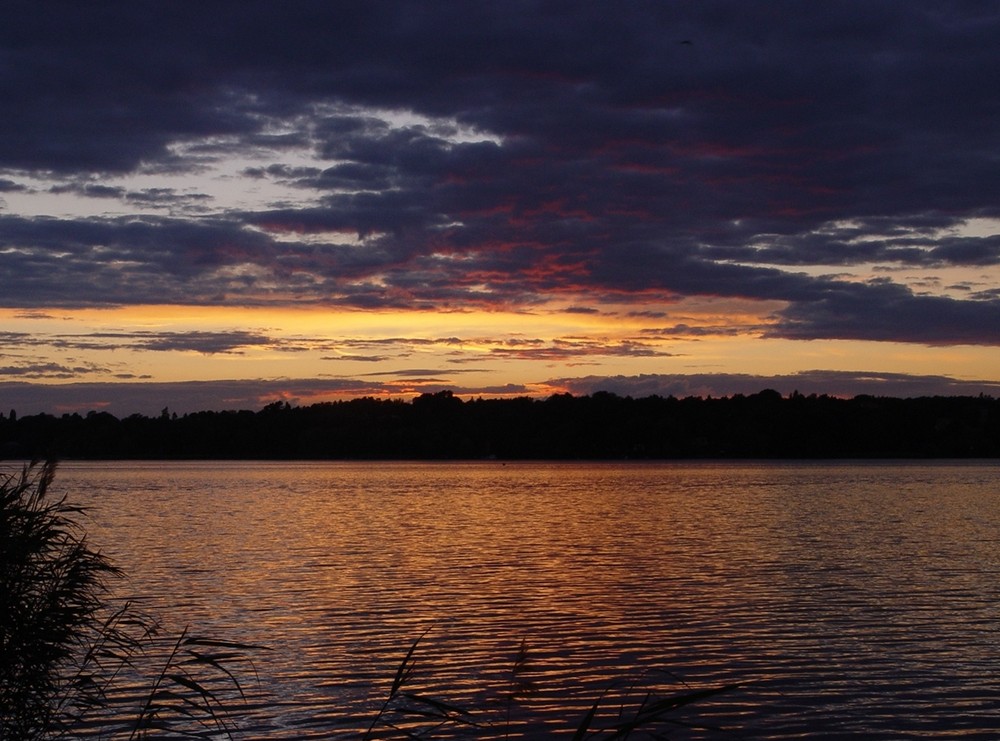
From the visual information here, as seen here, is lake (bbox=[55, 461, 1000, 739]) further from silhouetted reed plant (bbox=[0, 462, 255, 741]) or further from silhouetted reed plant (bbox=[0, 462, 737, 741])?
silhouetted reed plant (bbox=[0, 462, 255, 741])

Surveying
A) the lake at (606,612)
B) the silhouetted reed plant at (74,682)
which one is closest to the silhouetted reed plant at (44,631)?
the silhouetted reed plant at (74,682)

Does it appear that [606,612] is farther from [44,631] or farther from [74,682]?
[44,631]

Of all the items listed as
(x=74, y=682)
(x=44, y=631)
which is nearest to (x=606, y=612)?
(x=74, y=682)

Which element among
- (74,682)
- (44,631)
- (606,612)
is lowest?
(606,612)

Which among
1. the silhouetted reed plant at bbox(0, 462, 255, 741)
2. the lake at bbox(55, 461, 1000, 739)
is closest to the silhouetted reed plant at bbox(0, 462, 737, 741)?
the silhouetted reed plant at bbox(0, 462, 255, 741)

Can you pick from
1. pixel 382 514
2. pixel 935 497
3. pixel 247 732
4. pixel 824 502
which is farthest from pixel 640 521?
pixel 247 732

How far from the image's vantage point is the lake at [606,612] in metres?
15.9

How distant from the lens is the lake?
15891 millimetres

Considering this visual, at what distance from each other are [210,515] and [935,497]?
46762 millimetres

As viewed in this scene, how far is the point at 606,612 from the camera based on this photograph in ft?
79.7

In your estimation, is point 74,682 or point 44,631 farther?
point 74,682

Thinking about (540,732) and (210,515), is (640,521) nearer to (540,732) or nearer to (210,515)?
(210,515)

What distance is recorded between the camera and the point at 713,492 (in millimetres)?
82750

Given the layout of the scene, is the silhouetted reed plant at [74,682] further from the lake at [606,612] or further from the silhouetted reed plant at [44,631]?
the lake at [606,612]
